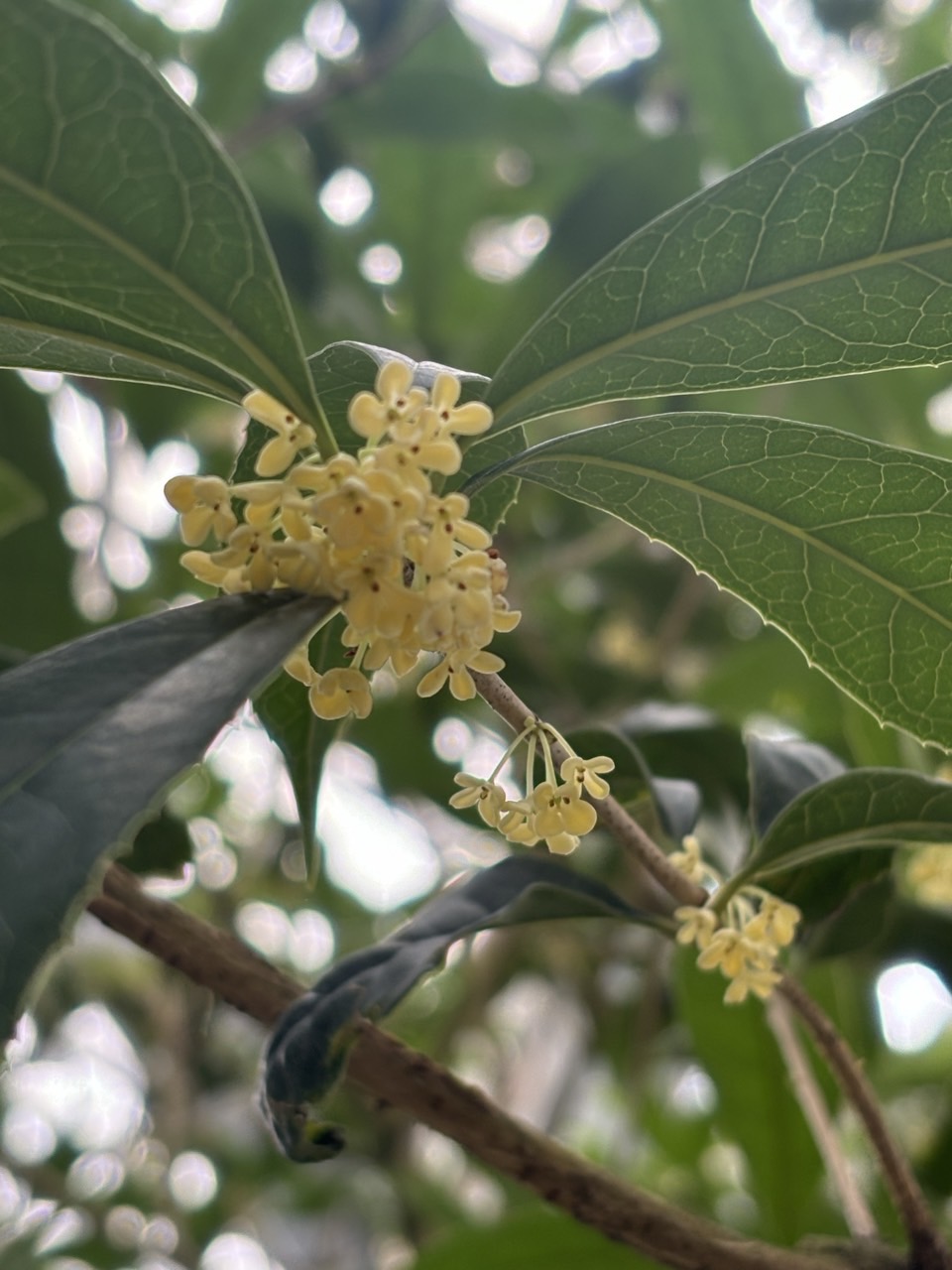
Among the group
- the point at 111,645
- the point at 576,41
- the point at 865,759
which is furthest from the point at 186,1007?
the point at 576,41

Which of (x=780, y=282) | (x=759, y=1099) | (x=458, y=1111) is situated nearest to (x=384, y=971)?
(x=458, y=1111)

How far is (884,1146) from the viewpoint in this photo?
2.75 ft

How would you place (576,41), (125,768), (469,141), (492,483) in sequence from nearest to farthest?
(125,768)
(492,483)
(469,141)
(576,41)

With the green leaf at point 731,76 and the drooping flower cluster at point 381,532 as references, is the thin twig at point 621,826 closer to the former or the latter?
the drooping flower cluster at point 381,532

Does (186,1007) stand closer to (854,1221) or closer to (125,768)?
(854,1221)

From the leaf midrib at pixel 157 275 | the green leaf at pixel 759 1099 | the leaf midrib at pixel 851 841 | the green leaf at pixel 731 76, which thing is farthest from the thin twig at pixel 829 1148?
the green leaf at pixel 731 76

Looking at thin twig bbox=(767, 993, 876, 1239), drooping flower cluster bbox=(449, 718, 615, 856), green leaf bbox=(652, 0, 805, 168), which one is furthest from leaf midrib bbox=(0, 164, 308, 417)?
green leaf bbox=(652, 0, 805, 168)

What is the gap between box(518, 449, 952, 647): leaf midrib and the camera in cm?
72

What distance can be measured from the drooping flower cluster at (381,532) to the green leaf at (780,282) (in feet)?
0.38

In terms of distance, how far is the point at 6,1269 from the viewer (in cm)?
169

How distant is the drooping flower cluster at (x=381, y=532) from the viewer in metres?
0.57

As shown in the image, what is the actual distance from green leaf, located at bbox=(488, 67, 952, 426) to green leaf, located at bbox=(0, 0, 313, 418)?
0.55 ft

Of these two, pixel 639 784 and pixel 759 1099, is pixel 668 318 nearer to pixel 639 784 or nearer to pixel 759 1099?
pixel 639 784

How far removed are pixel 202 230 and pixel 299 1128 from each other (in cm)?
49
